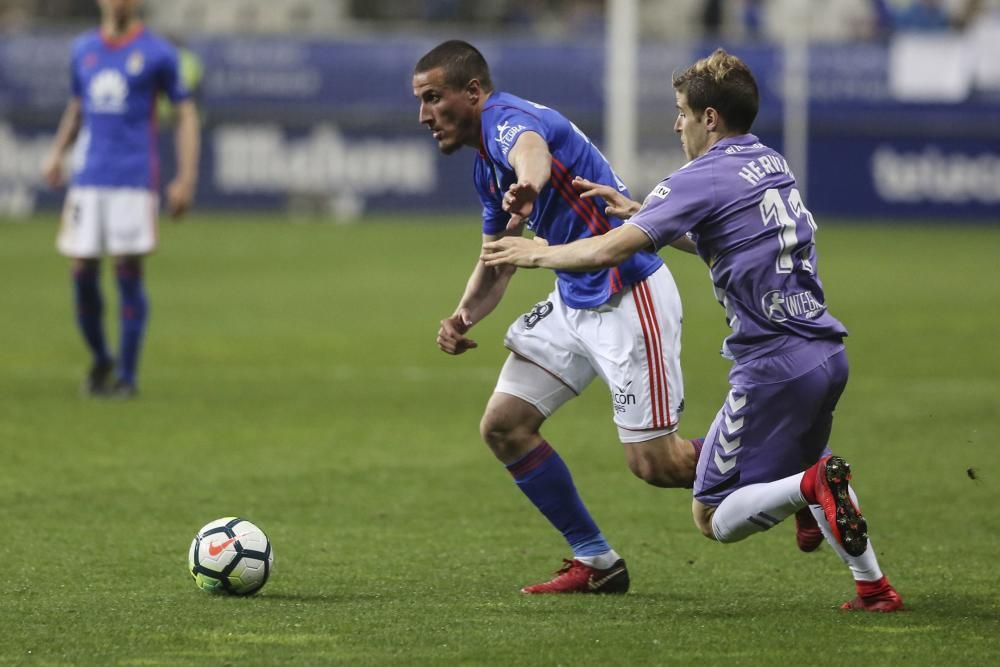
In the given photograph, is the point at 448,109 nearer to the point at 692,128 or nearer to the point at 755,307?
the point at 692,128

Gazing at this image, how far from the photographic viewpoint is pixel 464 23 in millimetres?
29031

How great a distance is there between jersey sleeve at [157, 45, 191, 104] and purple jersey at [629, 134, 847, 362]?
248 inches

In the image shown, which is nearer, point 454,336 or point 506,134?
point 506,134

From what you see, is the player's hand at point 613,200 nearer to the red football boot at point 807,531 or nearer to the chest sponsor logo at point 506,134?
the chest sponsor logo at point 506,134

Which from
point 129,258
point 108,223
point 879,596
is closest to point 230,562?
point 879,596

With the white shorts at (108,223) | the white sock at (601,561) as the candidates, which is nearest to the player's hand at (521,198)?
the white sock at (601,561)

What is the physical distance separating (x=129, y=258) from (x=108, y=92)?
1067 millimetres

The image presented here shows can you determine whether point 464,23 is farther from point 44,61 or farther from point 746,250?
point 746,250

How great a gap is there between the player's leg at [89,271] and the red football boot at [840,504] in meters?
6.89

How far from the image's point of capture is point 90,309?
11.2m

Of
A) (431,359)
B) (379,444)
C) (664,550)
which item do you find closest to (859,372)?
(431,359)

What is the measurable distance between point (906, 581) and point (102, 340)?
6.40 metres

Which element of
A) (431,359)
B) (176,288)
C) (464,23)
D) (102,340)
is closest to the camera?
(102,340)

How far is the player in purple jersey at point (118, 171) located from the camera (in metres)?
11.1
